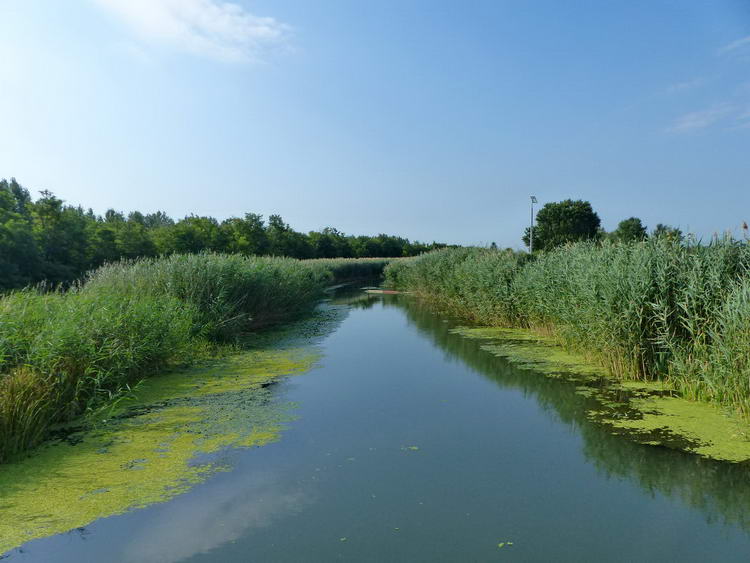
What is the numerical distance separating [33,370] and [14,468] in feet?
3.10

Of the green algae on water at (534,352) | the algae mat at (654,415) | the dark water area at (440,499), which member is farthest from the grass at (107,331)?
the algae mat at (654,415)

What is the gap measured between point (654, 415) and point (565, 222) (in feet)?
136

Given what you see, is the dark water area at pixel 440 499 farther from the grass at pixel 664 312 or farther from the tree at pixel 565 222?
the tree at pixel 565 222

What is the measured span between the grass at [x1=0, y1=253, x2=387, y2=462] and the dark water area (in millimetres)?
1771

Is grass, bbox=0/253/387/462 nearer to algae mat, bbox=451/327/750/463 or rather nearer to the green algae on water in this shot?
the green algae on water

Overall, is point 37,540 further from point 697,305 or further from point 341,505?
point 697,305

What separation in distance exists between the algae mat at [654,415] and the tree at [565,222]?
37.6 meters

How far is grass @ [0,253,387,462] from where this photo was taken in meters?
4.54

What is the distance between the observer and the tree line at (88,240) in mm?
19203

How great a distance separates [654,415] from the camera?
210 inches

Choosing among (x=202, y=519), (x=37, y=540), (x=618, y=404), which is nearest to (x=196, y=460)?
(x=202, y=519)

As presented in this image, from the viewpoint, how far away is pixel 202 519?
338 centimetres

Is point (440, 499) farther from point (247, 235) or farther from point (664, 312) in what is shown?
point (247, 235)

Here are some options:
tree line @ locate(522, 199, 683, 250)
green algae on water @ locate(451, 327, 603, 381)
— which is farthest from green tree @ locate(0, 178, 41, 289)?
tree line @ locate(522, 199, 683, 250)
